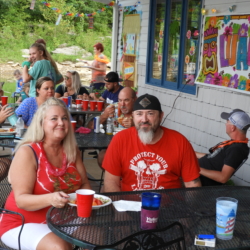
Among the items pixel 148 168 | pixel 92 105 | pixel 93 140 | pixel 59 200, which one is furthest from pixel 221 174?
pixel 92 105

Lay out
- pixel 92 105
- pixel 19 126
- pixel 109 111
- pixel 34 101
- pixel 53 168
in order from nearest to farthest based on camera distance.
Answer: pixel 53 168 → pixel 19 126 → pixel 34 101 → pixel 109 111 → pixel 92 105

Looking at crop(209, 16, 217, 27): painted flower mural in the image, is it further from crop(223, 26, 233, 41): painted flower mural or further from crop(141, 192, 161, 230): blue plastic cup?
crop(141, 192, 161, 230): blue plastic cup

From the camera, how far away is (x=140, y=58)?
29.6 ft

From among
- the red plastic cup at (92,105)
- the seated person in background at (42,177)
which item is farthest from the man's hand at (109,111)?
the seated person in background at (42,177)

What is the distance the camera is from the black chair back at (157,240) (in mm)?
2004

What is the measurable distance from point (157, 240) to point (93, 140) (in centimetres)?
265

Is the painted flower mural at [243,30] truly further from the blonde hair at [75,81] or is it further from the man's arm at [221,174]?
the blonde hair at [75,81]

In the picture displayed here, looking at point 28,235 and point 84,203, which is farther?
point 28,235

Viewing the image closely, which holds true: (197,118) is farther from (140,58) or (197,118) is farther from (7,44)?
(7,44)

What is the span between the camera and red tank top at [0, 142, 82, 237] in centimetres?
283

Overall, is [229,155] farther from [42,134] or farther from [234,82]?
[234,82]

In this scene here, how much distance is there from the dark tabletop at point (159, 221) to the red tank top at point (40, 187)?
12.8 inches

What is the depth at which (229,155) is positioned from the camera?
3896 millimetres

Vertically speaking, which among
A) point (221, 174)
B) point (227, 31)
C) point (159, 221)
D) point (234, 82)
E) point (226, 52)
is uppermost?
point (227, 31)
